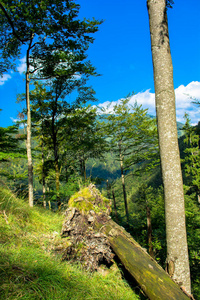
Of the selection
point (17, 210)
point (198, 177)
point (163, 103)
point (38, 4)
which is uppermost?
point (38, 4)

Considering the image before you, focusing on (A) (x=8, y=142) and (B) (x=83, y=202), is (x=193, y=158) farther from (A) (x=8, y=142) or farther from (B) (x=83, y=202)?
(A) (x=8, y=142)

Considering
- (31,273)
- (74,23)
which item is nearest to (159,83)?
(31,273)

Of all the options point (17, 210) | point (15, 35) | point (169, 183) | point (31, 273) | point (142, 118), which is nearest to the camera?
point (31, 273)

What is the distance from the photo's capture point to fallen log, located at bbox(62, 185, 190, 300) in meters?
2.28

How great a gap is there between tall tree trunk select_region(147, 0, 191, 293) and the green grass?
101cm

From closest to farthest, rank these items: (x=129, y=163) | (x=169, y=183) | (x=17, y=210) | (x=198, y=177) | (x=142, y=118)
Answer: (x=169, y=183) → (x=17, y=210) → (x=142, y=118) → (x=129, y=163) → (x=198, y=177)

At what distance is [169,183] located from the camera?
279 cm

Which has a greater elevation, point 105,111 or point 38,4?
point 38,4

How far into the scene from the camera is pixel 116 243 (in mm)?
3189

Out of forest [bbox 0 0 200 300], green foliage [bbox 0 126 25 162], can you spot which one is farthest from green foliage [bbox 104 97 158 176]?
green foliage [bbox 0 126 25 162]

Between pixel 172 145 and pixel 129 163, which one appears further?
pixel 129 163

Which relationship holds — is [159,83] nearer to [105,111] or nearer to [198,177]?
[105,111]

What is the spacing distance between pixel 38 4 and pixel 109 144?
10.2 metres

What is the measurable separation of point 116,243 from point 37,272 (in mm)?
1740
